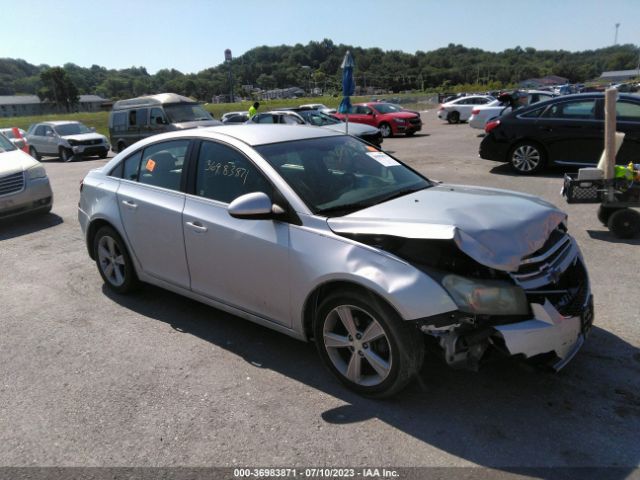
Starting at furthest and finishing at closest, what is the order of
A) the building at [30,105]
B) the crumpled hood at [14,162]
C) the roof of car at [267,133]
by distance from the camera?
the building at [30,105] < the crumpled hood at [14,162] < the roof of car at [267,133]

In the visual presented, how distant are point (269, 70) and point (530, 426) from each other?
149857mm

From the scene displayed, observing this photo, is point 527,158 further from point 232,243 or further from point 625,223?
point 232,243

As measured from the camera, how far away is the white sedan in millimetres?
29094

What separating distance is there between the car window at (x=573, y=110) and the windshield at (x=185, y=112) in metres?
11.2

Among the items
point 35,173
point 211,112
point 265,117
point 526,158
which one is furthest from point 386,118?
point 211,112

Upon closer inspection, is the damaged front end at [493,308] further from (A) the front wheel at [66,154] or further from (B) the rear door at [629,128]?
(A) the front wheel at [66,154]

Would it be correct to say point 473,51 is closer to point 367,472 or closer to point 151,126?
point 151,126

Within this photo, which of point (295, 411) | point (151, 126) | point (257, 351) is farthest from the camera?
point (151, 126)

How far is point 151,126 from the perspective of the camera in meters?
16.8

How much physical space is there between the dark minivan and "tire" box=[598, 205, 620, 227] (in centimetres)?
1244

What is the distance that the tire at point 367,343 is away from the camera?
9.32ft

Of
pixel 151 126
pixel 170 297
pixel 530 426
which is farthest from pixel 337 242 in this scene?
pixel 151 126

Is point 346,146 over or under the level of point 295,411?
over

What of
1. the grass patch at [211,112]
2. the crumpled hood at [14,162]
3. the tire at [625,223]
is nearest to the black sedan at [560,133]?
the tire at [625,223]
